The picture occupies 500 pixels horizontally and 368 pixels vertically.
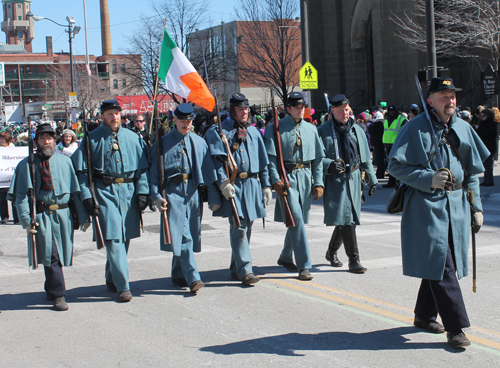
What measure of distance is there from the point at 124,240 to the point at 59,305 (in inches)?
34.5

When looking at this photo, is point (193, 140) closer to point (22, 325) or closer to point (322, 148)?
point (322, 148)

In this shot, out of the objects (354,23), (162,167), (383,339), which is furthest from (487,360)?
(354,23)

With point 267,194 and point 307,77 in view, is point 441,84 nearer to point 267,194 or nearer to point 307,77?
point 267,194

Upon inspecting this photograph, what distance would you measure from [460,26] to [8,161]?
1879 centimetres

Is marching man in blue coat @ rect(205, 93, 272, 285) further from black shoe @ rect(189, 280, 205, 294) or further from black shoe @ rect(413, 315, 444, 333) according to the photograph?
black shoe @ rect(413, 315, 444, 333)

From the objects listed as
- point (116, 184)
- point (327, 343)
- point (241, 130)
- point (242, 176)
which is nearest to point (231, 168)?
point (242, 176)

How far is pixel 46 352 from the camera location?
5.02 metres

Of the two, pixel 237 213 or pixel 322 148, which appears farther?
pixel 322 148

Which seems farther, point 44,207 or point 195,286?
point 195,286

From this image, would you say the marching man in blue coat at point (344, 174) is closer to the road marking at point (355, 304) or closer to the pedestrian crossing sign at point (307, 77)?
the road marking at point (355, 304)

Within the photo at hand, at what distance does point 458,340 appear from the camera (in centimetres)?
465

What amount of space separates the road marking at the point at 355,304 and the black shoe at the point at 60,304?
2047mm

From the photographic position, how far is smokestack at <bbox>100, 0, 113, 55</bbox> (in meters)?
89.8

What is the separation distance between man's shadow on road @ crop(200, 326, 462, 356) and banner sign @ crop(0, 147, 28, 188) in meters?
9.14
